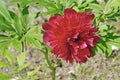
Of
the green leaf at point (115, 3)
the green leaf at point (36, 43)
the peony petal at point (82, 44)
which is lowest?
the green leaf at point (36, 43)

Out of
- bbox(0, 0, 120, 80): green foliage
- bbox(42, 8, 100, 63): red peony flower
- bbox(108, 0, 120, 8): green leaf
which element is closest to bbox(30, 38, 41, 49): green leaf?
bbox(0, 0, 120, 80): green foliage

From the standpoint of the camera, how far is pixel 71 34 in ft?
4.28

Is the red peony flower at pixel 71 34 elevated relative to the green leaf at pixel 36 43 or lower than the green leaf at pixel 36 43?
elevated

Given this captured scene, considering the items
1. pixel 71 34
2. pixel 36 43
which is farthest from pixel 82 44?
pixel 36 43

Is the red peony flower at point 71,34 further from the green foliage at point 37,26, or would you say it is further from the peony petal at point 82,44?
the green foliage at point 37,26

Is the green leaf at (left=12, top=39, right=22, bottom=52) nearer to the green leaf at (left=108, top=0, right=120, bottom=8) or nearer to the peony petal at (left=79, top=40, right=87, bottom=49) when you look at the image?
the peony petal at (left=79, top=40, right=87, bottom=49)

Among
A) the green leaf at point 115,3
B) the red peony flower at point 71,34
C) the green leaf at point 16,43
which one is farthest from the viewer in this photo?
the green leaf at point 115,3

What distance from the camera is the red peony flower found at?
51.3 inches

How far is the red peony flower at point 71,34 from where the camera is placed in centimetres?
130

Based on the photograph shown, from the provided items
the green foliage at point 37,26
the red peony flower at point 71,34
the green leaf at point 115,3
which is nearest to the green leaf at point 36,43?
the green foliage at point 37,26

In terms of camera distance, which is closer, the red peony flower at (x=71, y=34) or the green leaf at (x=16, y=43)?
the red peony flower at (x=71, y=34)

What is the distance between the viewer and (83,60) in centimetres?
137

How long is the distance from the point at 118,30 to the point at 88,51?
195 centimetres

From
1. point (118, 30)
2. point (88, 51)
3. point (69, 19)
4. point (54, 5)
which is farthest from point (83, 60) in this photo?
point (118, 30)
